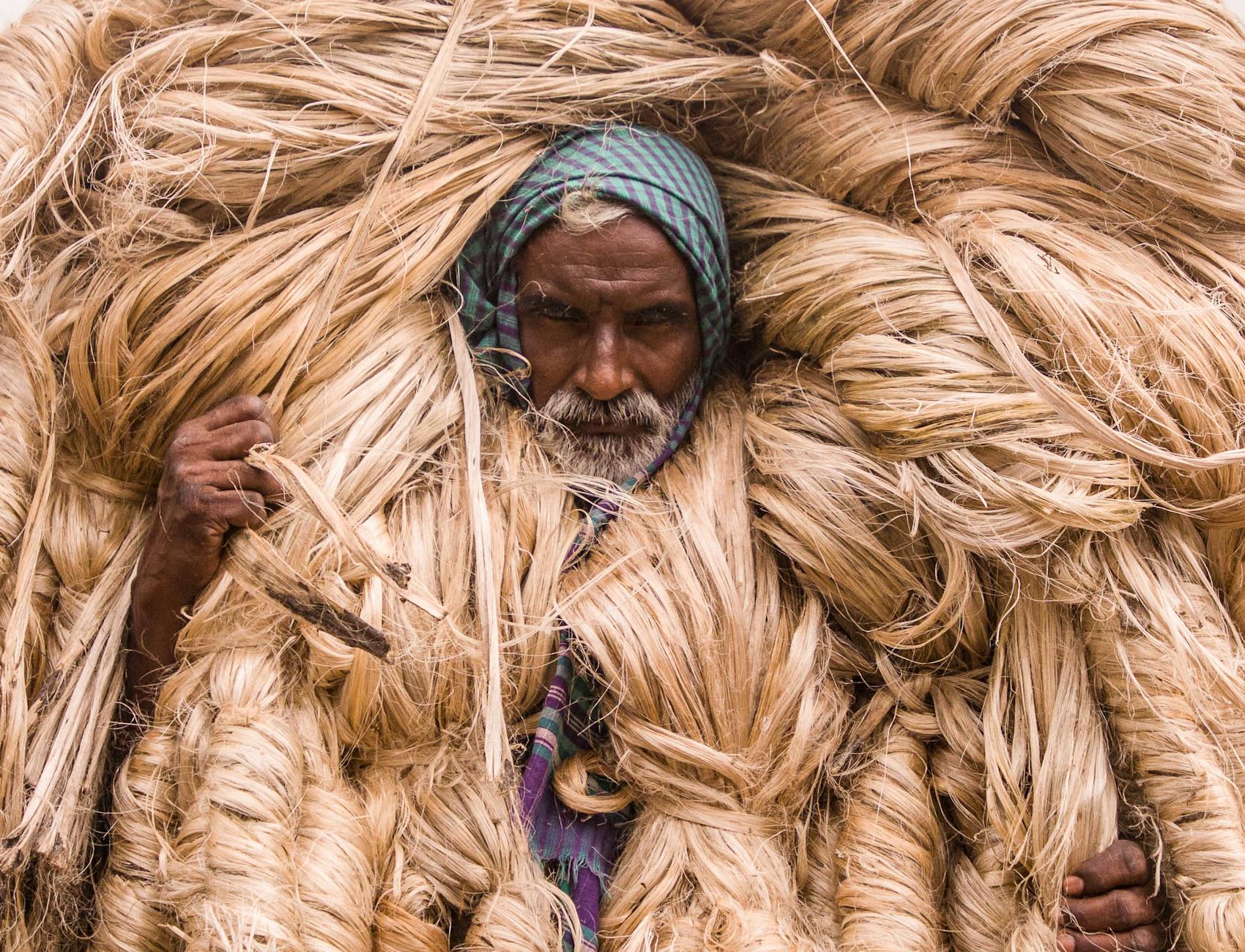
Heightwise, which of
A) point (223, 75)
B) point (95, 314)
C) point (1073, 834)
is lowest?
point (1073, 834)

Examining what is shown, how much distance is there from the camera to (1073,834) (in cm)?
199

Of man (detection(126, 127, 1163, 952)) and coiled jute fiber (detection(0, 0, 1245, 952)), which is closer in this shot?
coiled jute fiber (detection(0, 0, 1245, 952))

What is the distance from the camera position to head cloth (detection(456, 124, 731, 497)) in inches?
91.6

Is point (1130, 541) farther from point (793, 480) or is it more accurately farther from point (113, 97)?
point (113, 97)

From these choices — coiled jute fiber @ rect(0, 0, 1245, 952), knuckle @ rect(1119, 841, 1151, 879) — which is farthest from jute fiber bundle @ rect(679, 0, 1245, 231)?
knuckle @ rect(1119, 841, 1151, 879)

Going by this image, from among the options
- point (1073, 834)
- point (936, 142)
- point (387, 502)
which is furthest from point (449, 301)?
point (1073, 834)

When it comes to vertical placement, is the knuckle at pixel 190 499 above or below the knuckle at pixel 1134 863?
above

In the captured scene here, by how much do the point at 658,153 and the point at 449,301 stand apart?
0.53 m

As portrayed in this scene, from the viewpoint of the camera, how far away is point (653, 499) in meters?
2.31

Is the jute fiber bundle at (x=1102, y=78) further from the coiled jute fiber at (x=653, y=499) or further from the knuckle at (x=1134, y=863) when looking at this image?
Answer: the knuckle at (x=1134, y=863)

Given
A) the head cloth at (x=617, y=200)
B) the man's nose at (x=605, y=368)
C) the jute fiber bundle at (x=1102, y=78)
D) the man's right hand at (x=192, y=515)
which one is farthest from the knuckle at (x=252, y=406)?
the jute fiber bundle at (x=1102, y=78)

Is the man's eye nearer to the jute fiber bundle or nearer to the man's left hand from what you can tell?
the jute fiber bundle

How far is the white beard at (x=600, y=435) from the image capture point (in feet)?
7.82

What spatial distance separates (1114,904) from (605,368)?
133 cm
